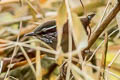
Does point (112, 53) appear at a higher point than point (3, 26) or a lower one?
lower

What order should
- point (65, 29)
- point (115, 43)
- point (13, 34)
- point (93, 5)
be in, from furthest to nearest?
1. point (93, 5)
2. point (13, 34)
3. point (115, 43)
4. point (65, 29)

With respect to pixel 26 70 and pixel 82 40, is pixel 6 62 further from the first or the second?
pixel 82 40

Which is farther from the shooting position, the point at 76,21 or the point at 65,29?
the point at 65,29

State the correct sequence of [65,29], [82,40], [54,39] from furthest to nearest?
[54,39] < [65,29] < [82,40]

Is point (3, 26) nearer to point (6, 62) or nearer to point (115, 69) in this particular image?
point (6, 62)

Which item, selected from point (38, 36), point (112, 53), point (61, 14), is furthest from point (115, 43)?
point (61, 14)

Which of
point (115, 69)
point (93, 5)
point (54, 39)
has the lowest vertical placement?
point (115, 69)

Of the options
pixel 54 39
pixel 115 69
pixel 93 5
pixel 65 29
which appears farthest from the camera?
pixel 93 5

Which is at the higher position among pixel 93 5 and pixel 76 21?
pixel 93 5

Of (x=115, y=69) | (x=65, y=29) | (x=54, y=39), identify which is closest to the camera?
(x=65, y=29)
